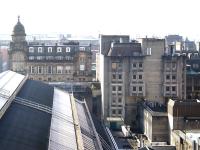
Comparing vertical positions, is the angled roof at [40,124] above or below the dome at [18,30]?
below

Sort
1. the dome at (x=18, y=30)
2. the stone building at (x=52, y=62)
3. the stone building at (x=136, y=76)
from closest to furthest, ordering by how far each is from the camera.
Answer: the stone building at (x=136, y=76), the stone building at (x=52, y=62), the dome at (x=18, y=30)

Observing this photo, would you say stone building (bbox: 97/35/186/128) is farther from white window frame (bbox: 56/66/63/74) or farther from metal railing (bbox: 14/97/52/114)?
metal railing (bbox: 14/97/52/114)

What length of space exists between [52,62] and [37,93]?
4885cm

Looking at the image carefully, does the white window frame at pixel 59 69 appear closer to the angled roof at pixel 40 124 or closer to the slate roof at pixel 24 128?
the angled roof at pixel 40 124

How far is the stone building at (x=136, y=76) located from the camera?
9794 cm

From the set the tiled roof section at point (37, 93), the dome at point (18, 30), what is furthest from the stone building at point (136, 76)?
the dome at point (18, 30)

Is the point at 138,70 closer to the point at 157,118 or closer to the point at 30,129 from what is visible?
the point at 157,118

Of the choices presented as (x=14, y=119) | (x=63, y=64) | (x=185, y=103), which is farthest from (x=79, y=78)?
(x=14, y=119)

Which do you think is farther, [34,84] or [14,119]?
[34,84]

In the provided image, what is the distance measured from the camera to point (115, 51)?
98.5m

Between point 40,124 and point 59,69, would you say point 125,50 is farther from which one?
point 40,124

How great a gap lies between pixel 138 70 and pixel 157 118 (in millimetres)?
16628

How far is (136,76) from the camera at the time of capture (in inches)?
3885

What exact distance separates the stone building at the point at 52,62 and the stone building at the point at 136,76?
73.8 feet
